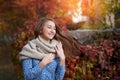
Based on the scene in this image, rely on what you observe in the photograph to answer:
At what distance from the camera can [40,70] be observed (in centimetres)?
449

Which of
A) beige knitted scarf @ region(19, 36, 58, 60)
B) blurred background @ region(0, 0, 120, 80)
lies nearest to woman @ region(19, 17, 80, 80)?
beige knitted scarf @ region(19, 36, 58, 60)

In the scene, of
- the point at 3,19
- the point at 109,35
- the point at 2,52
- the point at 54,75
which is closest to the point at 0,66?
the point at 2,52

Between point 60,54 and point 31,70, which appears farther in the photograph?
point 60,54

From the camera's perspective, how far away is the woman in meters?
4.50

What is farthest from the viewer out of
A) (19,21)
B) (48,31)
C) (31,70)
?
(19,21)

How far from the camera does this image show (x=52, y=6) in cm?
845

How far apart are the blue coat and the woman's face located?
26 centimetres

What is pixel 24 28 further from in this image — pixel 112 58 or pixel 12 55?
pixel 112 58

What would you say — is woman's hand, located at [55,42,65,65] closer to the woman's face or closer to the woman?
the woman

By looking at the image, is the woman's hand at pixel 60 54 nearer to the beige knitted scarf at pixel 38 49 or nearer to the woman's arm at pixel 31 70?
the beige knitted scarf at pixel 38 49

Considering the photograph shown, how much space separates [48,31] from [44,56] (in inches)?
10.6

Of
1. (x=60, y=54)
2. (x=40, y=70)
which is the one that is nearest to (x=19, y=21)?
(x=60, y=54)

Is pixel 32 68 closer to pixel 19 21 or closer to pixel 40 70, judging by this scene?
pixel 40 70

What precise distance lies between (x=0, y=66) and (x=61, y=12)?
5.59 ft
